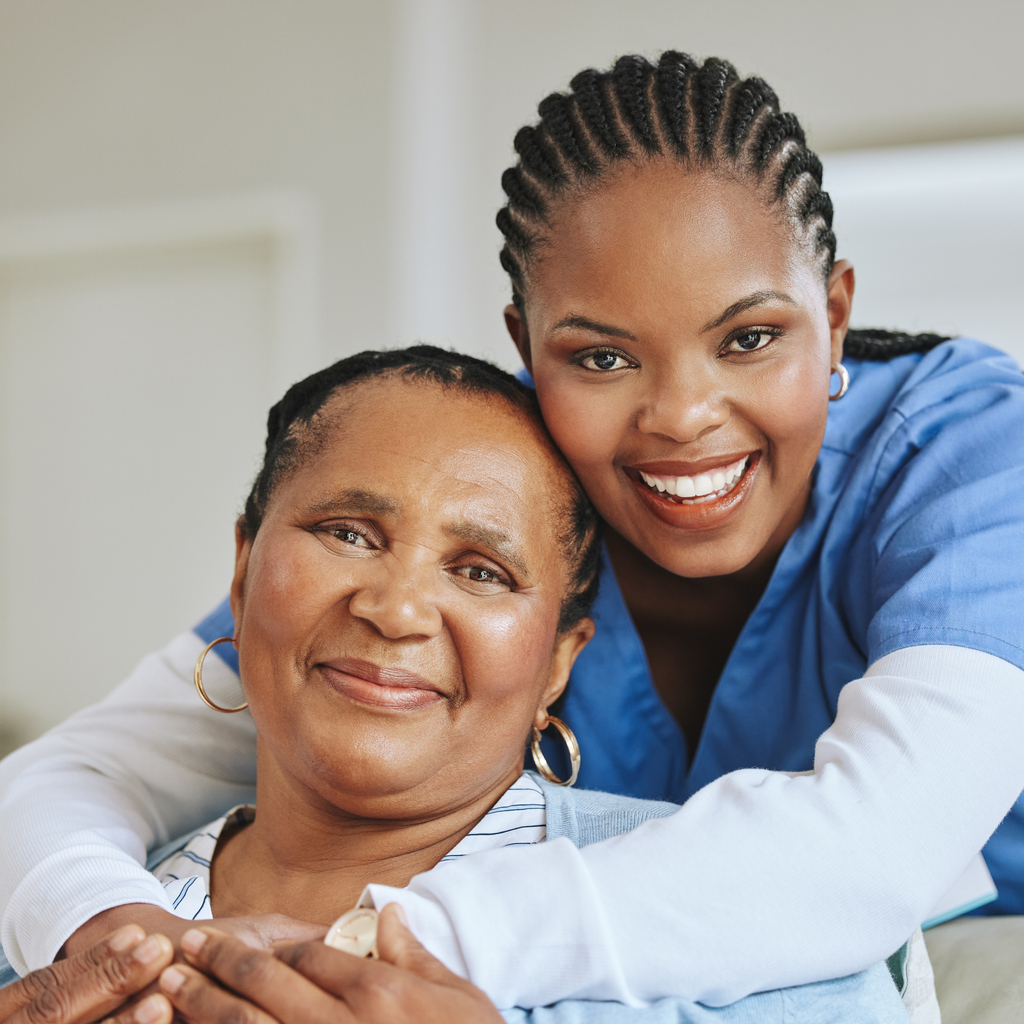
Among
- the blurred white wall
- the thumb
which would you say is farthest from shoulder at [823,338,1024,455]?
the blurred white wall

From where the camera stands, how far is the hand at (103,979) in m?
0.81

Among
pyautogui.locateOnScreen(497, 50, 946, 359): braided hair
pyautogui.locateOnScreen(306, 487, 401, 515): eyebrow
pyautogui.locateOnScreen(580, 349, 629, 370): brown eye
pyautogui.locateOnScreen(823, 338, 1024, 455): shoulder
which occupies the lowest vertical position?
pyautogui.locateOnScreen(306, 487, 401, 515): eyebrow

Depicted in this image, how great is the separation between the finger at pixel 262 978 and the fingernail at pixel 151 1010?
0.10 feet

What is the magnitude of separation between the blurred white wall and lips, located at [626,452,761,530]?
182 centimetres

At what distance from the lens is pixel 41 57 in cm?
366

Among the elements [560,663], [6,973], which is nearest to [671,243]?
[560,663]

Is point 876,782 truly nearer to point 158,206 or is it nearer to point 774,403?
point 774,403

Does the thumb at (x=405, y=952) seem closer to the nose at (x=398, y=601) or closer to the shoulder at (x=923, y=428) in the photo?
the nose at (x=398, y=601)

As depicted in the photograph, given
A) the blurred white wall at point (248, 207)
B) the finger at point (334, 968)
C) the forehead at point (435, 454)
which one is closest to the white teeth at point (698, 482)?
the forehead at point (435, 454)

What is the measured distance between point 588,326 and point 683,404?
0.12m

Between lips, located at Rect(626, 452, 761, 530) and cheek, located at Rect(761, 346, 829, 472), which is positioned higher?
cheek, located at Rect(761, 346, 829, 472)

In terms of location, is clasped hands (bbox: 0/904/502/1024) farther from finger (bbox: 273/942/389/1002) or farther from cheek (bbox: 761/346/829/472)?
cheek (bbox: 761/346/829/472)

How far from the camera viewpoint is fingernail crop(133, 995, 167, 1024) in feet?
2.54

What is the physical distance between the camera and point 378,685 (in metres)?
0.98
